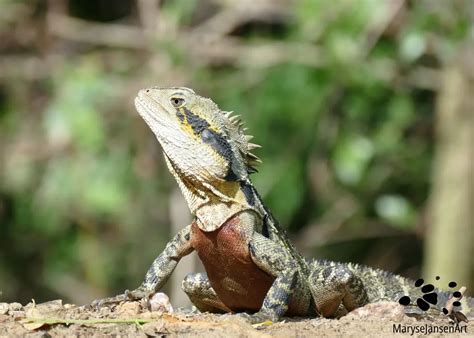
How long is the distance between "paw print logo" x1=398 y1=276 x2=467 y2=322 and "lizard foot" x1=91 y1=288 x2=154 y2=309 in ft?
4.66

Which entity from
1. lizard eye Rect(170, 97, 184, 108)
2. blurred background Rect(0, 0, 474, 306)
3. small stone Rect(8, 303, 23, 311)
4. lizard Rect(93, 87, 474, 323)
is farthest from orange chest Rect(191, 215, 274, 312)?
blurred background Rect(0, 0, 474, 306)

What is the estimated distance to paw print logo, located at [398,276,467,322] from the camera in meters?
5.24

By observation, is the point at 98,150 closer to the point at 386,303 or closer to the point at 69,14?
the point at 69,14

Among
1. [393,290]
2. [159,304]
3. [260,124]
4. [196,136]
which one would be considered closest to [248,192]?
[196,136]

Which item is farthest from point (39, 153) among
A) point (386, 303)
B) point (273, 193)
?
point (386, 303)

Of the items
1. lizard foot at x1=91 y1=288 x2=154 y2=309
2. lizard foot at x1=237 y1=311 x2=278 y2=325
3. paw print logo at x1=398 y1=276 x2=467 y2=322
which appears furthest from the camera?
lizard foot at x1=91 y1=288 x2=154 y2=309

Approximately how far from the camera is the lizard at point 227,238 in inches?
211

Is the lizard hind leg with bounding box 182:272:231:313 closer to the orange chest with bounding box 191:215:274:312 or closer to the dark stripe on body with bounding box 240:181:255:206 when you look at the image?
the orange chest with bounding box 191:215:274:312

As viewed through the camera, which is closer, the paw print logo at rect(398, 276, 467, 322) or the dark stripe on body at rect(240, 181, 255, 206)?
the paw print logo at rect(398, 276, 467, 322)

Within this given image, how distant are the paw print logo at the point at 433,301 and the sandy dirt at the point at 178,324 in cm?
6

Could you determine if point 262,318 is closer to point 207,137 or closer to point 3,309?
point 207,137

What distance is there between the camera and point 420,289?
6.14m

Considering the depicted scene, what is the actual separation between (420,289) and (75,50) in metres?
7.73

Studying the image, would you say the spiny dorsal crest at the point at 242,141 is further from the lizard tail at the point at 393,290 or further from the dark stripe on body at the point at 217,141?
the lizard tail at the point at 393,290
